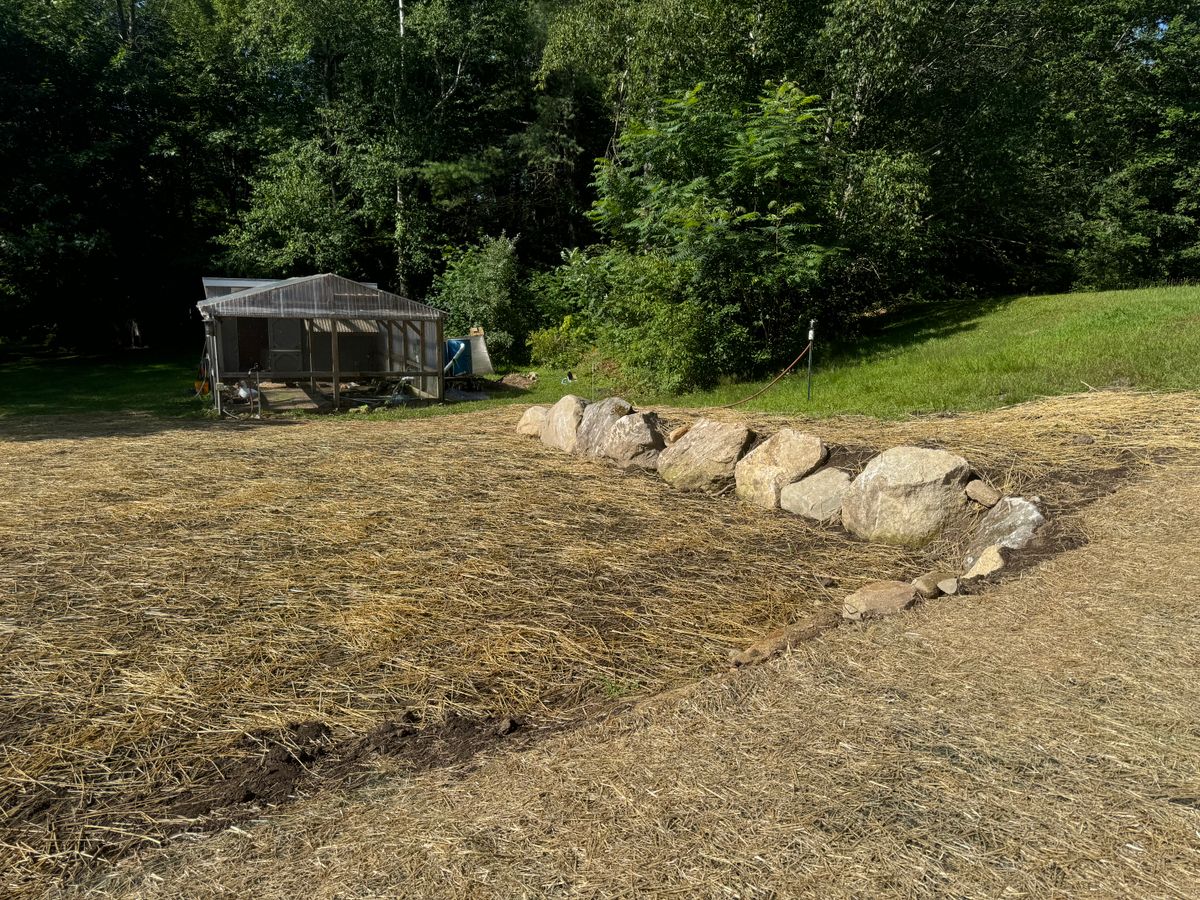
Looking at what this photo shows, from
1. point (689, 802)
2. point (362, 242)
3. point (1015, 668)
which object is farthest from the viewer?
point (362, 242)

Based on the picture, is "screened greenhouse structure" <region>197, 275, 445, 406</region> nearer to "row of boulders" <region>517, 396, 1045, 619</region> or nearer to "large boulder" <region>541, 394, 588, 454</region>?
"large boulder" <region>541, 394, 588, 454</region>

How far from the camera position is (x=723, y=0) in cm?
1628

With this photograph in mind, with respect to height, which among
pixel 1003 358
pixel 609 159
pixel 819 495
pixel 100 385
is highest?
pixel 609 159

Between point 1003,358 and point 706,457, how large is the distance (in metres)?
6.28

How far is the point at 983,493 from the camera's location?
5246 mm

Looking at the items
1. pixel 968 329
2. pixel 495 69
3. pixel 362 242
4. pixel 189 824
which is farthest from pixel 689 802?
pixel 495 69

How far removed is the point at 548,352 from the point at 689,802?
17.6 meters

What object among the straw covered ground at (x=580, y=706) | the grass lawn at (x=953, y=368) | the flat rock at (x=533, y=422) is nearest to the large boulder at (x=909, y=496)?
the straw covered ground at (x=580, y=706)

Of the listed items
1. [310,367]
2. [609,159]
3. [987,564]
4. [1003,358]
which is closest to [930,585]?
[987,564]

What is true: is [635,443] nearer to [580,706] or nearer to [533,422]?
[533,422]

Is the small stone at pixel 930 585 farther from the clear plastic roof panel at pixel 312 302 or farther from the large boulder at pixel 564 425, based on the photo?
the clear plastic roof panel at pixel 312 302

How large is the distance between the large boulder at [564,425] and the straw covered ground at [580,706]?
2.69 m

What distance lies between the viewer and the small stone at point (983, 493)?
206 inches

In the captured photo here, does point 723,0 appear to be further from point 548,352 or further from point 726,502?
point 726,502
